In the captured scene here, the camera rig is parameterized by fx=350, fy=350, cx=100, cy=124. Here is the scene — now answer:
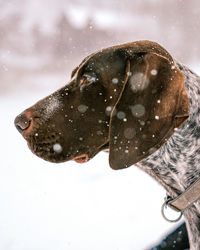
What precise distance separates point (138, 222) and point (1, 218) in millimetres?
1580

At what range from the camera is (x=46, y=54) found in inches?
419

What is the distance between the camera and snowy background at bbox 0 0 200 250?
3.65m

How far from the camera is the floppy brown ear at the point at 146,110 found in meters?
1.76

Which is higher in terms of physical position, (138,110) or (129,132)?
(138,110)

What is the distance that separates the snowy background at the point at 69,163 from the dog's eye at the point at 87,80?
2.03 metres

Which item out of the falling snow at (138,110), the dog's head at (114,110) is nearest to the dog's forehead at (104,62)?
the dog's head at (114,110)

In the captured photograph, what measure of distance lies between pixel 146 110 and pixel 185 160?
19.7 inches

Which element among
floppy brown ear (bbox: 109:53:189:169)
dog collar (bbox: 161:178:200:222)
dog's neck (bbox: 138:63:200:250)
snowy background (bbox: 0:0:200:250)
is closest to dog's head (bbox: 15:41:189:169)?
floppy brown ear (bbox: 109:53:189:169)

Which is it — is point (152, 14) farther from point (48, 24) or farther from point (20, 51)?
point (20, 51)

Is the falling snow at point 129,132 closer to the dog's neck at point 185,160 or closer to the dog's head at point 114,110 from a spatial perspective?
the dog's head at point 114,110

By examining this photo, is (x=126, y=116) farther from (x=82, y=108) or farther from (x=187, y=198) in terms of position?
(x=187, y=198)

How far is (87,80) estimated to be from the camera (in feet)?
6.58

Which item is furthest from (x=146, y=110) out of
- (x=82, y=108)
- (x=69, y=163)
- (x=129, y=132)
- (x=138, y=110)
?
(x=69, y=163)

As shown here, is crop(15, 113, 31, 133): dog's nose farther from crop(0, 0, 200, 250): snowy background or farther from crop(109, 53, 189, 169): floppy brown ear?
crop(0, 0, 200, 250): snowy background
